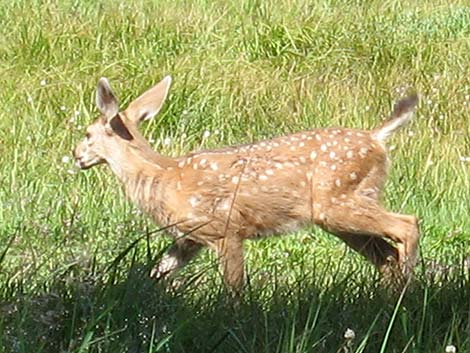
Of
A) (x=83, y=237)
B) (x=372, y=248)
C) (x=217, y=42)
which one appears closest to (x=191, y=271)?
(x=83, y=237)

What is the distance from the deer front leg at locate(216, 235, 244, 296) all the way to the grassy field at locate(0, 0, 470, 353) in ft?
0.26

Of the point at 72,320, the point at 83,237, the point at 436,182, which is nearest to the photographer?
the point at 72,320

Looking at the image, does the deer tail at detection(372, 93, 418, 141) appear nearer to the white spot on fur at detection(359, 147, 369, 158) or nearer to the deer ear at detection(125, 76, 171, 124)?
the white spot on fur at detection(359, 147, 369, 158)

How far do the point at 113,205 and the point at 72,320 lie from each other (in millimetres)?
3191

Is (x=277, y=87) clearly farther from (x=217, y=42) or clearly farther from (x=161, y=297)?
(x=161, y=297)

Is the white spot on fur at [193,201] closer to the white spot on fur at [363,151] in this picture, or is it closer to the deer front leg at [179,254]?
the deer front leg at [179,254]

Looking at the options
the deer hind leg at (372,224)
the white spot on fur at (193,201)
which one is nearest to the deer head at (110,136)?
the white spot on fur at (193,201)

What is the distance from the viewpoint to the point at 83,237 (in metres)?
5.59

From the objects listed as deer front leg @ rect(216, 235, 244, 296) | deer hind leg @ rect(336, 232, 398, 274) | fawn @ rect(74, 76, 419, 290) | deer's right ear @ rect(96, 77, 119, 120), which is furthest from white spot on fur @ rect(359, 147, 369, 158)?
deer's right ear @ rect(96, 77, 119, 120)

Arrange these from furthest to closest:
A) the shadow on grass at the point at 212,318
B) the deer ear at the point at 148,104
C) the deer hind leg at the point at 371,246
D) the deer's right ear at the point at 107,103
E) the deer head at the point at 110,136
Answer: the deer ear at the point at 148,104 → the deer head at the point at 110,136 → the deer's right ear at the point at 107,103 → the deer hind leg at the point at 371,246 → the shadow on grass at the point at 212,318

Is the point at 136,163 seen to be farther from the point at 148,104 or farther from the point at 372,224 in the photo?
the point at 372,224

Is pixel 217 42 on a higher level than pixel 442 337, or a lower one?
lower

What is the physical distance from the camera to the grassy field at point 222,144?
4504mm

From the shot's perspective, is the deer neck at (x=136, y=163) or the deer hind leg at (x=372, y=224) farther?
the deer neck at (x=136, y=163)
